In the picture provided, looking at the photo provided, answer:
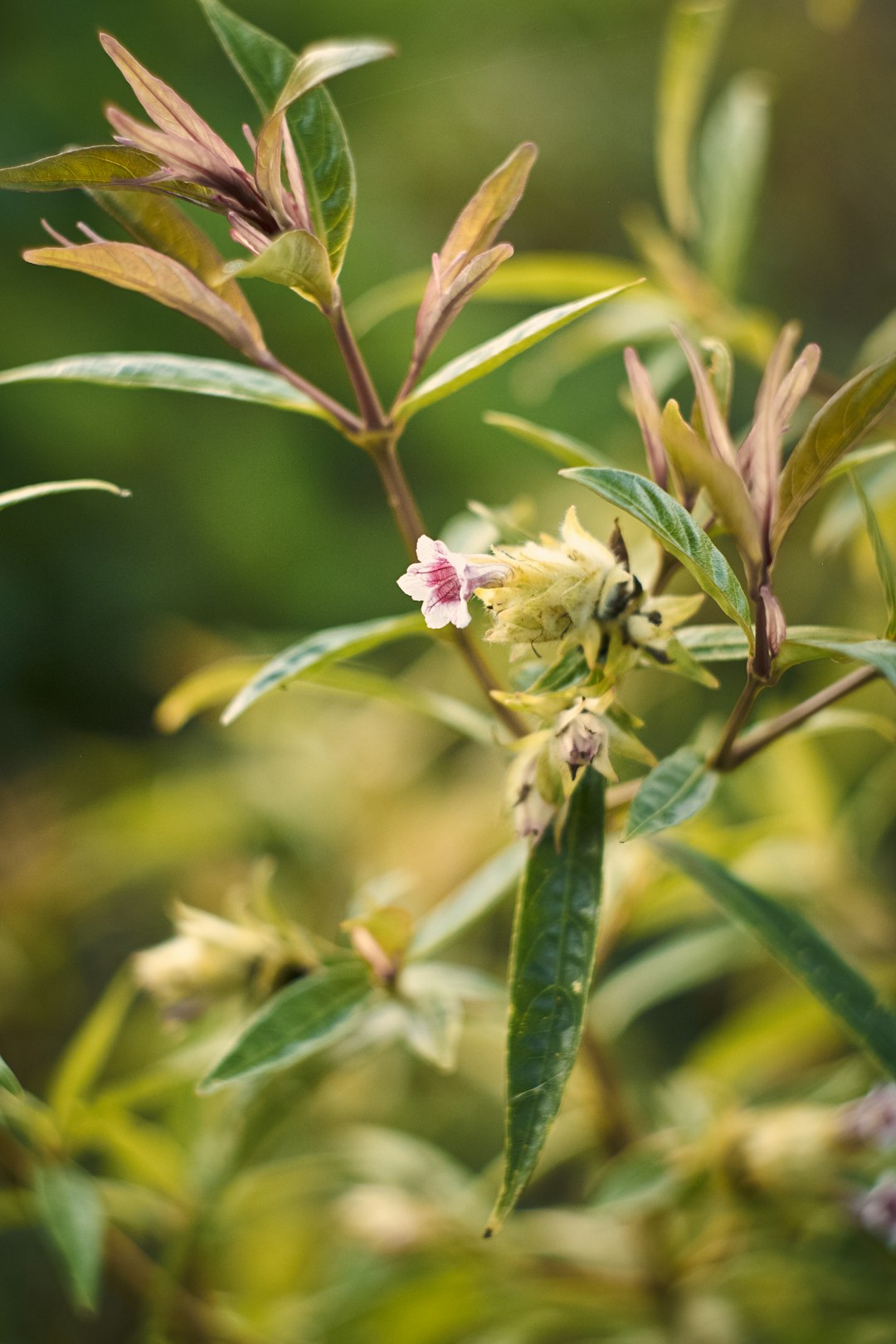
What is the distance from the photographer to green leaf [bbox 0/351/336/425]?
46 cm

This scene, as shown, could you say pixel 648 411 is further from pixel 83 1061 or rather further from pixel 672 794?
pixel 83 1061

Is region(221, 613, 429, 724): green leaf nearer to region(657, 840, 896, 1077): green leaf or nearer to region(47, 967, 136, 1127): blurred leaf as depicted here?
region(657, 840, 896, 1077): green leaf

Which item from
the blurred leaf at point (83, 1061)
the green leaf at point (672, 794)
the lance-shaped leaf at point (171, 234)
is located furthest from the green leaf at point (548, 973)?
the blurred leaf at point (83, 1061)

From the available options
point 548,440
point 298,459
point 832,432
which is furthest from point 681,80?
point 298,459

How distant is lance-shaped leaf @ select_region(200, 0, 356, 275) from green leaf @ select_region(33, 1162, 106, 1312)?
51 centimetres

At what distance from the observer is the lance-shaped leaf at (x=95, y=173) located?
0.36 m

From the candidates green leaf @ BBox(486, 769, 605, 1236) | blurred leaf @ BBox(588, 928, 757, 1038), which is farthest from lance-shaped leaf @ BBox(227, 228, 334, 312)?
blurred leaf @ BBox(588, 928, 757, 1038)

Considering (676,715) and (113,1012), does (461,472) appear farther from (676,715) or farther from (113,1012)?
(113,1012)

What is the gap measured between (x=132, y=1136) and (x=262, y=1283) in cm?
49

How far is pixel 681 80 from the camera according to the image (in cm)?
74

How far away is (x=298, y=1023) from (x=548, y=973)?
0.46 feet

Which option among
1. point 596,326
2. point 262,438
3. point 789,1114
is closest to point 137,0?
point 262,438

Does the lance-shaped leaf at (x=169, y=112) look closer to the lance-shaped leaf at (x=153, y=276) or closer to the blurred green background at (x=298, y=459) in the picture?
the lance-shaped leaf at (x=153, y=276)

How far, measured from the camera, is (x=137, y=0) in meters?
1.95
